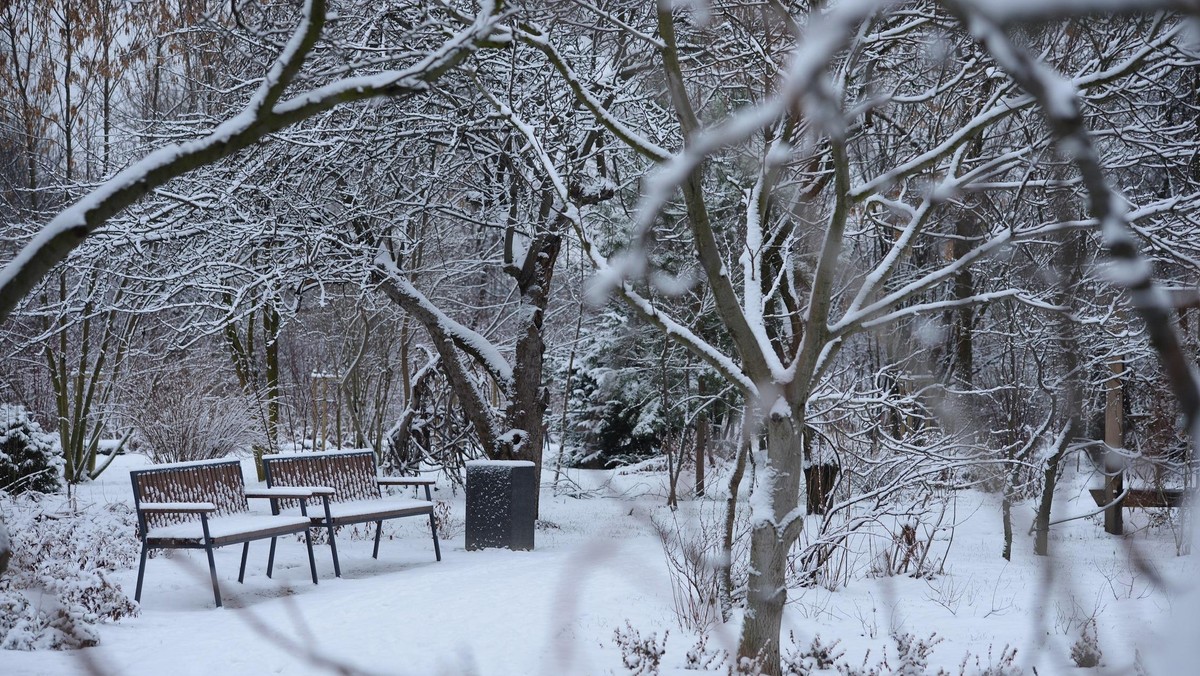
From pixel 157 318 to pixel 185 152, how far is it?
1341cm

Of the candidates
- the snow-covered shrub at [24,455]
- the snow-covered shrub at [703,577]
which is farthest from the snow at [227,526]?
the snow-covered shrub at [24,455]

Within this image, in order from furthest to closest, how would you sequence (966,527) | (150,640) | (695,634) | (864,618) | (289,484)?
(966,527) < (289,484) < (864,618) < (695,634) < (150,640)

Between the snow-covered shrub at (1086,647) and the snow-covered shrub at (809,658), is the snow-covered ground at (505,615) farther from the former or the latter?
the snow-covered shrub at (1086,647)

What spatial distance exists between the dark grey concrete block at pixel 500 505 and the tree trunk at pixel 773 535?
450cm

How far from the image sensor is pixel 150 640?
5.03 meters

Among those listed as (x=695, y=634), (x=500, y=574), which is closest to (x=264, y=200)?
(x=500, y=574)

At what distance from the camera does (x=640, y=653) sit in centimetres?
458

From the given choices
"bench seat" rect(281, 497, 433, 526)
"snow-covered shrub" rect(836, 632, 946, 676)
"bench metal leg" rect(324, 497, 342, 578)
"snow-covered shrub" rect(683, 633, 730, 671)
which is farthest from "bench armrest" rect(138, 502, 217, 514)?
"snow-covered shrub" rect(836, 632, 946, 676)

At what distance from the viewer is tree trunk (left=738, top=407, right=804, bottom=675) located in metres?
3.91

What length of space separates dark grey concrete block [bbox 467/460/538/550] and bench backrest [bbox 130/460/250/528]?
200 cm

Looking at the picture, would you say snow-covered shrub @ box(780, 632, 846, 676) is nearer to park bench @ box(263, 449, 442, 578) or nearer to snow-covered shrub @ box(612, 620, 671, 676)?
snow-covered shrub @ box(612, 620, 671, 676)

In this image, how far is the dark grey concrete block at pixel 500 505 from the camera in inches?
326

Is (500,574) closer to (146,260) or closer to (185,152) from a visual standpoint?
(146,260)

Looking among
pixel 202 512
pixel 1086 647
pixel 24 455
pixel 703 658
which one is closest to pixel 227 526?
pixel 202 512
